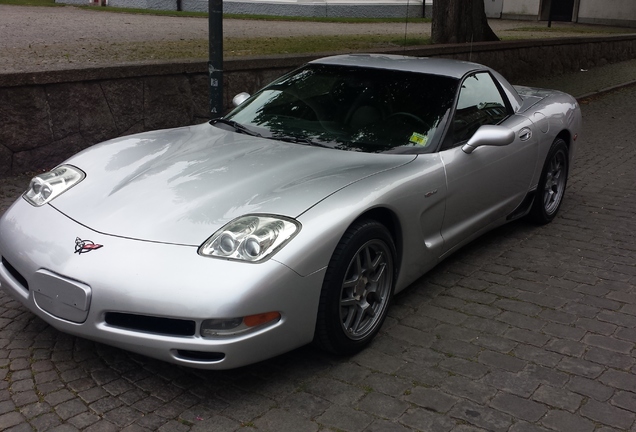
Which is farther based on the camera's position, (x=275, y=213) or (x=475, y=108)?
(x=475, y=108)

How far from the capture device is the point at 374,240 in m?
3.68

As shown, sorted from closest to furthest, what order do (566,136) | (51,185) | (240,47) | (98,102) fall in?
(51,185)
(566,136)
(98,102)
(240,47)

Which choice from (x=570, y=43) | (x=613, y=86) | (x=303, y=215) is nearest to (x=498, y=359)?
A: (x=303, y=215)

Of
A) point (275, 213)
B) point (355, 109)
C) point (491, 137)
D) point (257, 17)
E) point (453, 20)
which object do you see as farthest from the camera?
point (257, 17)

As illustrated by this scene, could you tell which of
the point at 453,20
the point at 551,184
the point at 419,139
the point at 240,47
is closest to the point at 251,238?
the point at 419,139

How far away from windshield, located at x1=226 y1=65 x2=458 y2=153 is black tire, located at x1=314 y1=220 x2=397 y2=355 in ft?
2.60

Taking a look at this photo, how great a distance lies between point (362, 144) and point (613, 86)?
12.1 meters

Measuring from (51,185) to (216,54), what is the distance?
96.3 inches

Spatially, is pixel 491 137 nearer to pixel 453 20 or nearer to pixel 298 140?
pixel 298 140

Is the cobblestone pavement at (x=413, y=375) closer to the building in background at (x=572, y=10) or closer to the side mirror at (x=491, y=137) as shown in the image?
the side mirror at (x=491, y=137)

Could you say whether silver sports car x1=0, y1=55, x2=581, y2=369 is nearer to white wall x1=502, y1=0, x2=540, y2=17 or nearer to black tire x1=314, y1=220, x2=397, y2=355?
black tire x1=314, y1=220, x2=397, y2=355

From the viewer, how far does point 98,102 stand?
22.8 feet

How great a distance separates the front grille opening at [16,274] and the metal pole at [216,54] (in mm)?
2836

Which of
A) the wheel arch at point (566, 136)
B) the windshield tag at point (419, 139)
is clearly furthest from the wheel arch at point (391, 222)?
the wheel arch at point (566, 136)
